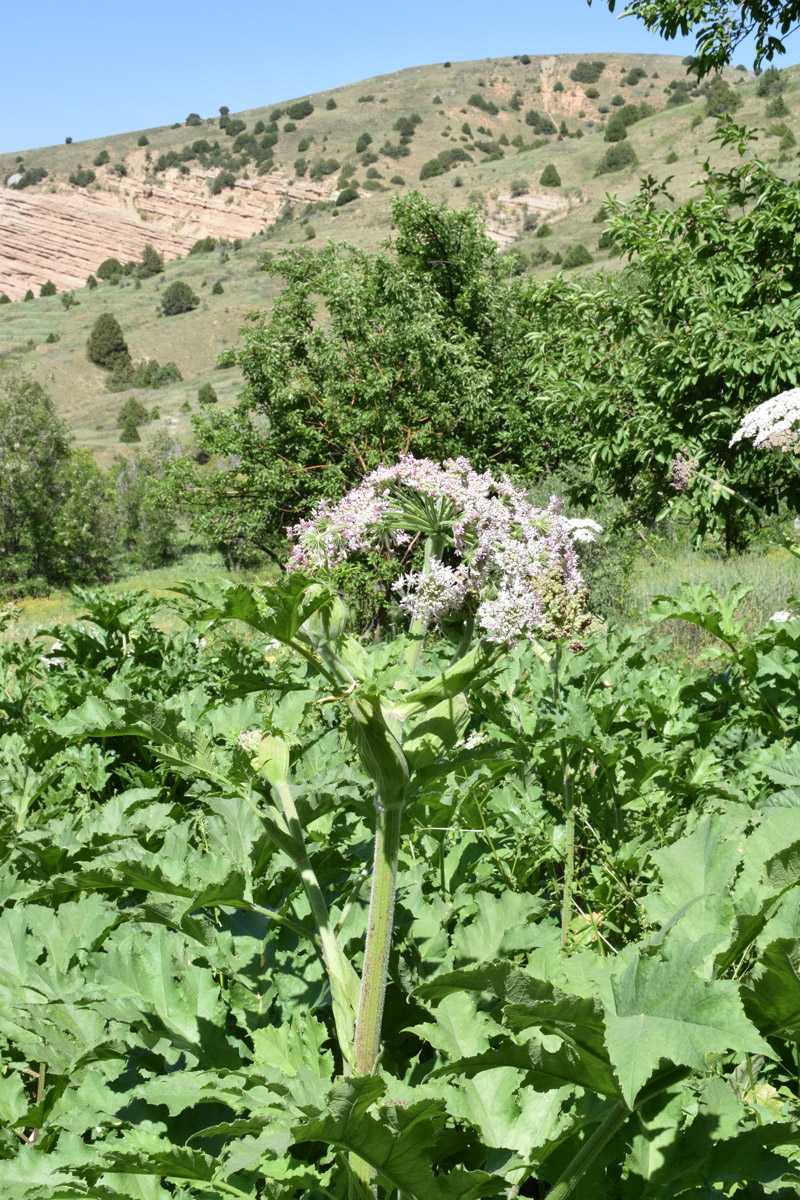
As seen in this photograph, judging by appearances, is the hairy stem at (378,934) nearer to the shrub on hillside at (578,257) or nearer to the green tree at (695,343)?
the green tree at (695,343)

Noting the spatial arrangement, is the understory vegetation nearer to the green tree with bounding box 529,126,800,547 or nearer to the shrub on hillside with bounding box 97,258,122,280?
the green tree with bounding box 529,126,800,547

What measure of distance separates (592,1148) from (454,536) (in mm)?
912

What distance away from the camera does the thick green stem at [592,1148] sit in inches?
38.7

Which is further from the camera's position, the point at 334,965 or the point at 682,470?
the point at 682,470

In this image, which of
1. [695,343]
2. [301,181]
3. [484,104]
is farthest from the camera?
[484,104]

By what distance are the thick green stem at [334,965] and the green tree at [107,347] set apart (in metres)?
82.6

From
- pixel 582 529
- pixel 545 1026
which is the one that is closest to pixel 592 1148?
pixel 545 1026

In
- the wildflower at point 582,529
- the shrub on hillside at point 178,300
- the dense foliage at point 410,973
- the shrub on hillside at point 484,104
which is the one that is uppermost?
the shrub on hillside at point 484,104

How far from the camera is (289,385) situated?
14.6 metres

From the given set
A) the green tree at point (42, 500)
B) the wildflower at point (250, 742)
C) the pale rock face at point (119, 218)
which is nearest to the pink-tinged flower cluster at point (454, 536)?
the wildflower at point (250, 742)

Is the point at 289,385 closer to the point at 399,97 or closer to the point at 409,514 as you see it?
the point at 409,514

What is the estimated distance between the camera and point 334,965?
4.25ft

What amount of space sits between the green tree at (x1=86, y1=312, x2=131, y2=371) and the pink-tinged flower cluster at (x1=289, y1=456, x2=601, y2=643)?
3240 inches

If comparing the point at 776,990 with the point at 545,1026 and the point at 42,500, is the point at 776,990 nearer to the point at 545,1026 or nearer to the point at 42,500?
the point at 545,1026
